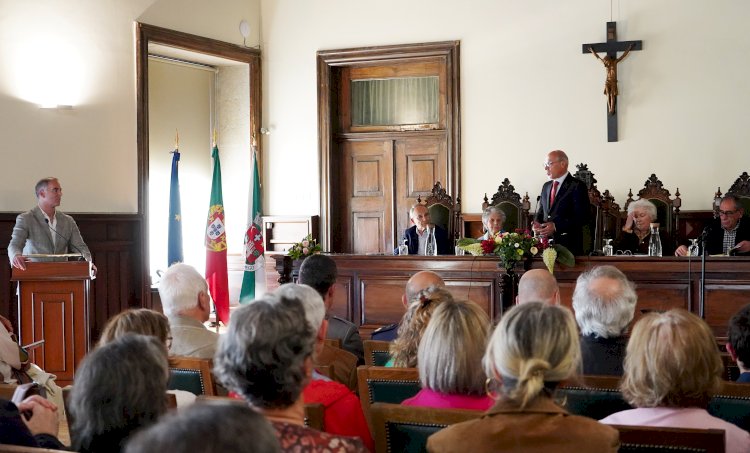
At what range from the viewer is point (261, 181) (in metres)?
11.0

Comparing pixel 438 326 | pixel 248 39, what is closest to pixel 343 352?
pixel 438 326

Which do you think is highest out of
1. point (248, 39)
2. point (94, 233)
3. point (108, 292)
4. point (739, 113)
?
point (248, 39)

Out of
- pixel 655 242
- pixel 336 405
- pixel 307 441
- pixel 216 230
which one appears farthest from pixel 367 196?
pixel 307 441

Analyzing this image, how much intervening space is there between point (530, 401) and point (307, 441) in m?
0.55

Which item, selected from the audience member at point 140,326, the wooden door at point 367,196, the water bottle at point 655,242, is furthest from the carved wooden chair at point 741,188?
the audience member at point 140,326

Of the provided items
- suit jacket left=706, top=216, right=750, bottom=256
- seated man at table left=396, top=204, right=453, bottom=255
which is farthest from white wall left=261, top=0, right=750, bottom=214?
seated man at table left=396, top=204, right=453, bottom=255

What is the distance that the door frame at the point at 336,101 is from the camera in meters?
10.2

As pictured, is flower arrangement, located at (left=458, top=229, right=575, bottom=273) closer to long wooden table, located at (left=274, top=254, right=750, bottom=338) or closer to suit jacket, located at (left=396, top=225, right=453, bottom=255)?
long wooden table, located at (left=274, top=254, right=750, bottom=338)

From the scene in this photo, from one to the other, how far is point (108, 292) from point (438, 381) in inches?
285

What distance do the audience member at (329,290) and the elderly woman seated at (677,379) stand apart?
6.75ft

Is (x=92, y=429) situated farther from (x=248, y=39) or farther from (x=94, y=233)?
(x=248, y=39)

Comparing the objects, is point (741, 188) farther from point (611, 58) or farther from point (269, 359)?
point (269, 359)

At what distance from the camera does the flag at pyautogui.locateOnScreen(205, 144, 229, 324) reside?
10.2 meters

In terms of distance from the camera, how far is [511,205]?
30.7ft
